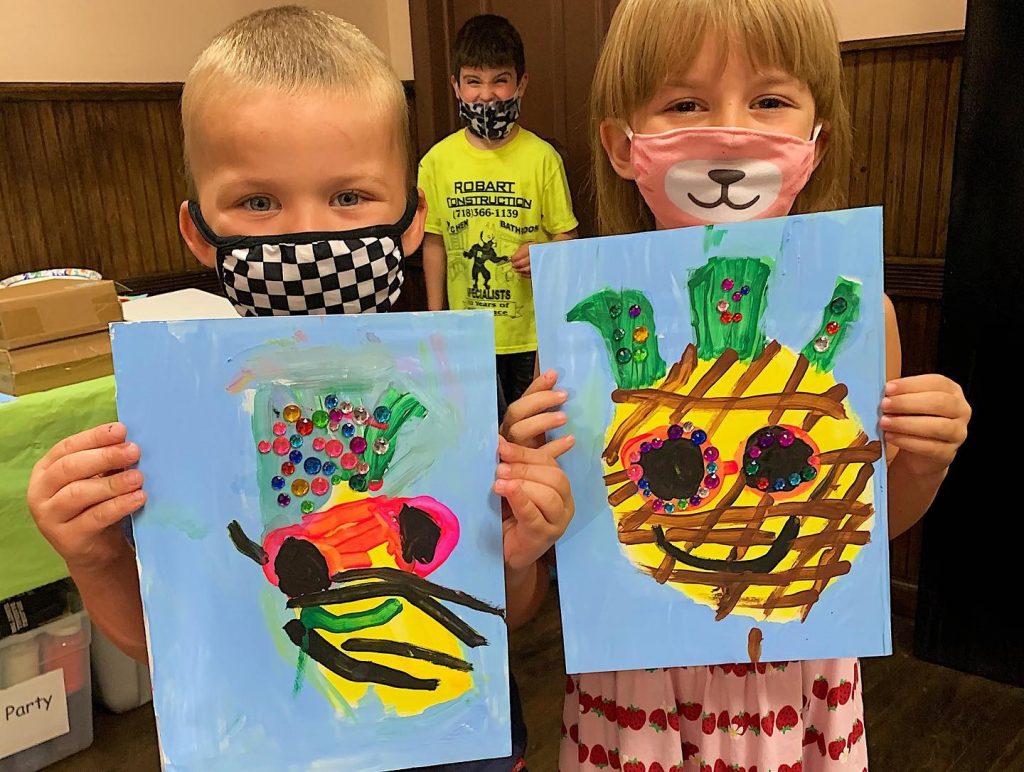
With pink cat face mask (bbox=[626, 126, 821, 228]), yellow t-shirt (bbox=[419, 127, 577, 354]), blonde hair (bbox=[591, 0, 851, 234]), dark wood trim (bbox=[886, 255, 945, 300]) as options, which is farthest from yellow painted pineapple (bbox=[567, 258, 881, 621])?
yellow t-shirt (bbox=[419, 127, 577, 354])

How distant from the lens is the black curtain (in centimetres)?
168

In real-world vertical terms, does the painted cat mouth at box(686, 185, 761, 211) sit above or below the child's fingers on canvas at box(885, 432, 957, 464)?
above

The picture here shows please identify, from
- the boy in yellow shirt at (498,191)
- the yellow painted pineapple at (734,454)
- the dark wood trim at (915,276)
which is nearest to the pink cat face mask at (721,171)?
the yellow painted pineapple at (734,454)

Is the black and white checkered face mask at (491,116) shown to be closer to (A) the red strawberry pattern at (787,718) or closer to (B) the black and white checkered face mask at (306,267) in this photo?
(B) the black and white checkered face mask at (306,267)

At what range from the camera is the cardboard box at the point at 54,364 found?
158cm

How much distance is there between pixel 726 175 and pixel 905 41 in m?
1.38

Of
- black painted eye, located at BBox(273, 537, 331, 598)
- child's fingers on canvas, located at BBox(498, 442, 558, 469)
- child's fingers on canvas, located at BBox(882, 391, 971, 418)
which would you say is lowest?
black painted eye, located at BBox(273, 537, 331, 598)

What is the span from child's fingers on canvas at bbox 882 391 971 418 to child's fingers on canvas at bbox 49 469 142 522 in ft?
2.15

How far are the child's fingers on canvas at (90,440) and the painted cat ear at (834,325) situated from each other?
1.95 ft

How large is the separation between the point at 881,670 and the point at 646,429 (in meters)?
1.67

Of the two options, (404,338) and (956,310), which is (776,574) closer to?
(404,338)

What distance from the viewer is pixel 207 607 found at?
2.39ft

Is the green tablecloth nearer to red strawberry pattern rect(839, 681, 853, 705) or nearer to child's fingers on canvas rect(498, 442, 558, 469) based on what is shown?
child's fingers on canvas rect(498, 442, 558, 469)

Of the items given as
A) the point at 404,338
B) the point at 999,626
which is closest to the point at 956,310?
the point at 999,626
